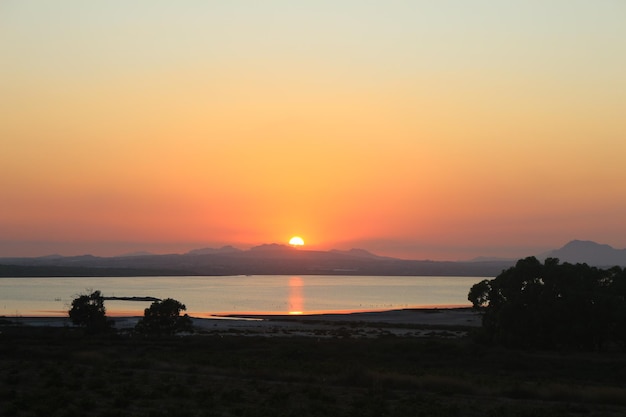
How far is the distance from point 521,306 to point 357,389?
32.7m

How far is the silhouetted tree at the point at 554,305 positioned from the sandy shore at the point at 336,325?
18.1 metres

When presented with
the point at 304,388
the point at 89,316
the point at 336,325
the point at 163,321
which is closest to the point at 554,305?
the point at 304,388

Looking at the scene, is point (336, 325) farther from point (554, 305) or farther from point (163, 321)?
point (554, 305)

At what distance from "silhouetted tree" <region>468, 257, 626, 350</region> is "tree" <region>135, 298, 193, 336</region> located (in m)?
30.9

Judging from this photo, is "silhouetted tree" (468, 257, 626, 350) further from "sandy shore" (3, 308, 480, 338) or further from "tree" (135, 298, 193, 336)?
"tree" (135, 298, 193, 336)

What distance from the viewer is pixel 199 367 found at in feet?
120

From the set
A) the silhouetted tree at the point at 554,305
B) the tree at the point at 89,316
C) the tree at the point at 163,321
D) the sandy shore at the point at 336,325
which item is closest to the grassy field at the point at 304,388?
the silhouetted tree at the point at 554,305

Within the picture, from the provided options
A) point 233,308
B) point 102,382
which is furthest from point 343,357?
point 233,308

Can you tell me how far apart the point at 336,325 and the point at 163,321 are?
31592 millimetres

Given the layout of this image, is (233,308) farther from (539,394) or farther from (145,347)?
(539,394)

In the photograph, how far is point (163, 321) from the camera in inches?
2869

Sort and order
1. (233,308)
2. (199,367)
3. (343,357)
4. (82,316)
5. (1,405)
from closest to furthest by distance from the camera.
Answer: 1. (1,405)
2. (199,367)
3. (343,357)
4. (82,316)
5. (233,308)

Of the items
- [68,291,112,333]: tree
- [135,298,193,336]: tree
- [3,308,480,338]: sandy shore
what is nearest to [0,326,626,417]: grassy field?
[135,298,193,336]: tree

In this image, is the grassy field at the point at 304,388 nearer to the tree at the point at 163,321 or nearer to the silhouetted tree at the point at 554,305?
the silhouetted tree at the point at 554,305
